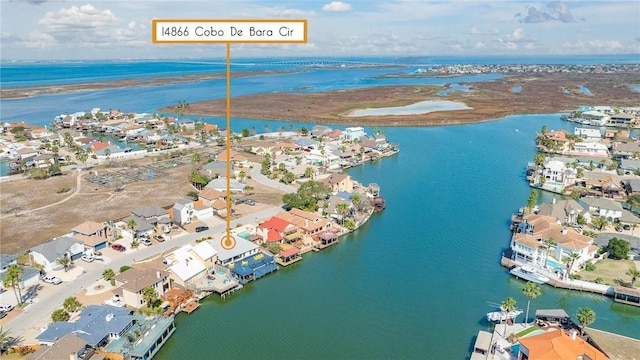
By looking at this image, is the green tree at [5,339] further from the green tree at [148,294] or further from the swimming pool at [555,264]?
the swimming pool at [555,264]

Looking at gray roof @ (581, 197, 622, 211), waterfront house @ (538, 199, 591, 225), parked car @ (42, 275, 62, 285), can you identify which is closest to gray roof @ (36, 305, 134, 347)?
parked car @ (42, 275, 62, 285)

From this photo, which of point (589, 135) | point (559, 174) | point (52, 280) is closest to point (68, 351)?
point (52, 280)

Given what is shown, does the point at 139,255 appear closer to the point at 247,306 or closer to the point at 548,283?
the point at 247,306

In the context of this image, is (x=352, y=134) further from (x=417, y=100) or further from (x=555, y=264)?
(x=417, y=100)

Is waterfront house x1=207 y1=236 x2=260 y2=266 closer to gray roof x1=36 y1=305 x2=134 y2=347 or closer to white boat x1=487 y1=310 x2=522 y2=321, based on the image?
gray roof x1=36 y1=305 x2=134 y2=347

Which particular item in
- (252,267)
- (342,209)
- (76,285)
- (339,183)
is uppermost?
(339,183)

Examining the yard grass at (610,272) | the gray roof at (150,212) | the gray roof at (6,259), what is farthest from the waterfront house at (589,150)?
the gray roof at (6,259)
